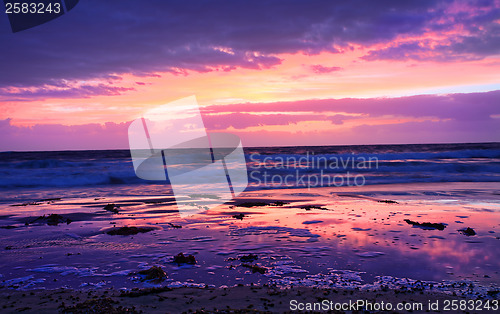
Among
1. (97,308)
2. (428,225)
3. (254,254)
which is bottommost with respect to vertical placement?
(428,225)

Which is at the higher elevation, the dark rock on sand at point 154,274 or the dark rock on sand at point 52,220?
the dark rock on sand at point 154,274

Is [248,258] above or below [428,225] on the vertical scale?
above

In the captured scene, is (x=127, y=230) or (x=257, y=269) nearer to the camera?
(x=257, y=269)

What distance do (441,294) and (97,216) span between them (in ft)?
31.0

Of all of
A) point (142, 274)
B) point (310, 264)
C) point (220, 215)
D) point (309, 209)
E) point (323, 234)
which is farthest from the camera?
point (309, 209)

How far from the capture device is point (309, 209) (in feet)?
37.2

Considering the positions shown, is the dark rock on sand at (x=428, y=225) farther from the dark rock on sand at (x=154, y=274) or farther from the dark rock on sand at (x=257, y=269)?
the dark rock on sand at (x=154, y=274)

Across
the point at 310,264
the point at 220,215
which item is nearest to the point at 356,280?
the point at 310,264

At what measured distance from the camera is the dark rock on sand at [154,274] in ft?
16.7

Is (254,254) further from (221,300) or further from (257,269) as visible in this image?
(221,300)

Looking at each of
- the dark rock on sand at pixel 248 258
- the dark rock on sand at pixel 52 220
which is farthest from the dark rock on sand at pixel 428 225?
the dark rock on sand at pixel 52 220

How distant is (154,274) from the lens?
5133mm

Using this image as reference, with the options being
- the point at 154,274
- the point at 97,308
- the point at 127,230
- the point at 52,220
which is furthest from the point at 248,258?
the point at 52,220

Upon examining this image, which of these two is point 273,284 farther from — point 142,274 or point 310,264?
point 142,274
